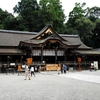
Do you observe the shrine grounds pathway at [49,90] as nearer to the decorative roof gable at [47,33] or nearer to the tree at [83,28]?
the decorative roof gable at [47,33]

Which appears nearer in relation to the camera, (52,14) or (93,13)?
(52,14)

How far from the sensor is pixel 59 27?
5719 centimetres

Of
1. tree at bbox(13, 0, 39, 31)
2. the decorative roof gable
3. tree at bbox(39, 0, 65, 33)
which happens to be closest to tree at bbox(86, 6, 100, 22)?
tree at bbox(39, 0, 65, 33)

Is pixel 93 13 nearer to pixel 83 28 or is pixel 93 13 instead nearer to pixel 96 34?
pixel 96 34

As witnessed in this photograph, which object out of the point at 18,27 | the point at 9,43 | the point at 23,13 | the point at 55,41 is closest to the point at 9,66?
the point at 9,43

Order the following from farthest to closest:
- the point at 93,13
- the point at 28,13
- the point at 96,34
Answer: the point at 93,13 → the point at 96,34 → the point at 28,13

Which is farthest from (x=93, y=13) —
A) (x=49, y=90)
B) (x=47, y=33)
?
(x=49, y=90)

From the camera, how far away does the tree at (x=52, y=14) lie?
55.1m

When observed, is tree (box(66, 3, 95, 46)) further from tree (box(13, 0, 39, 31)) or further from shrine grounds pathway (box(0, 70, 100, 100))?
shrine grounds pathway (box(0, 70, 100, 100))

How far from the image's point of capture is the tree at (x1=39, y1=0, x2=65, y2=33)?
55.1 m

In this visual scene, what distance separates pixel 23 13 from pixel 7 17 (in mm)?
5300

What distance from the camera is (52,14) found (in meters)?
55.2

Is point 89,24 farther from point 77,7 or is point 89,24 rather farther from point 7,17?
point 7,17

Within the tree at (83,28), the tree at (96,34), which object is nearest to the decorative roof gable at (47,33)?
the tree at (83,28)
